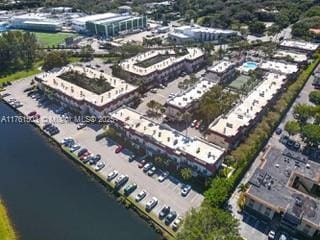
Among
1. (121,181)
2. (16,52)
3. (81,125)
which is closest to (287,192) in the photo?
(121,181)

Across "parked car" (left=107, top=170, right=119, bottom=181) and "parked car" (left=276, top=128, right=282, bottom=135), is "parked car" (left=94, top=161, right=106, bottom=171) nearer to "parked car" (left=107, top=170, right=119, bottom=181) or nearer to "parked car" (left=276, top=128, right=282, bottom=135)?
"parked car" (left=107, top=170, right=119, bottom=181)

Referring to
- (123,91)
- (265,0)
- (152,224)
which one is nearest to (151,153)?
(152,224)

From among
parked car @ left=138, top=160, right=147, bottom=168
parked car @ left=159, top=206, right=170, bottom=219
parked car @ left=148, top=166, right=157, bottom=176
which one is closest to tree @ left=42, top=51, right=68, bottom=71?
parked car @ left=138, top=160, right=147, bottom=168

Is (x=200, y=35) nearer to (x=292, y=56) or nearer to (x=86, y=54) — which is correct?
(x=292, y=56)

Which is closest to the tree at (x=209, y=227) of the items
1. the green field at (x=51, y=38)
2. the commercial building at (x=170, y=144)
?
the commercial building at (x=170, y=144)

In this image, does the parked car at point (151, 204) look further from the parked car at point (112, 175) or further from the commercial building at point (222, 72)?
the commercial building at point (222, 72)

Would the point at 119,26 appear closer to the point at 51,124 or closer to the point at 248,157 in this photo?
the point at 51,124
